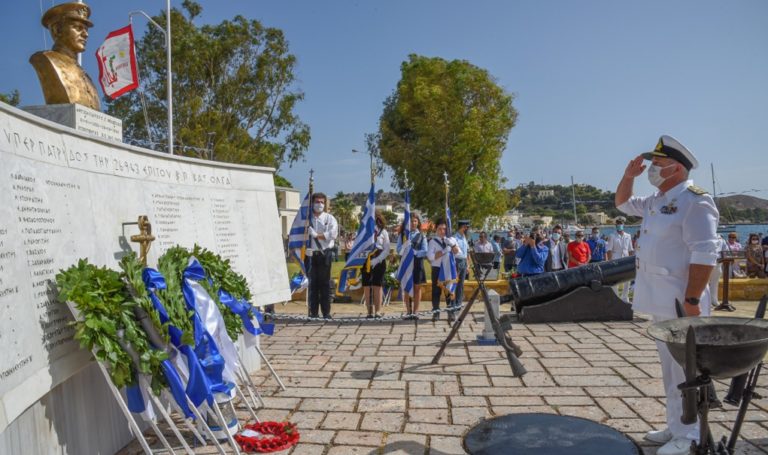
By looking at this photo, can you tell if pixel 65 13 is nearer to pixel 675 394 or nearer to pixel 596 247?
pixel 675 394

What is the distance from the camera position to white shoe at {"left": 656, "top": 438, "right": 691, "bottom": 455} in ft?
10.6

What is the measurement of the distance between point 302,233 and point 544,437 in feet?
19.5

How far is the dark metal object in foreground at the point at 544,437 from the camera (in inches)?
133

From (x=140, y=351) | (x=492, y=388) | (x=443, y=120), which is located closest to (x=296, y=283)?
(x=492, y=388)

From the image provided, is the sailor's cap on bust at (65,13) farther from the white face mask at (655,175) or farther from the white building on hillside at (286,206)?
the white building on hillside at (286,206)

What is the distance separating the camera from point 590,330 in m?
7.80

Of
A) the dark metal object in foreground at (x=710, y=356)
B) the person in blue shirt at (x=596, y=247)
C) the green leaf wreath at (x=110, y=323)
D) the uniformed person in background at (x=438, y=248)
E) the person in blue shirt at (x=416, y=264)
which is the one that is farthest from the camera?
the person in blue shirt at (x=596, y=247)

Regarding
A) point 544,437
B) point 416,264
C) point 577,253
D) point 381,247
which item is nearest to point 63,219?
point 544,437

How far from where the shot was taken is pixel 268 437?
3.72 metres

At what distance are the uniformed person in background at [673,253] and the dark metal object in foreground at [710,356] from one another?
1.73 ft

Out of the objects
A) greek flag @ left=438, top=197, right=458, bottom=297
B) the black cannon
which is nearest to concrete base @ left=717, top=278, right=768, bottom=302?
the black cannon

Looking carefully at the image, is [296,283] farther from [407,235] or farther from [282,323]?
[407,235]

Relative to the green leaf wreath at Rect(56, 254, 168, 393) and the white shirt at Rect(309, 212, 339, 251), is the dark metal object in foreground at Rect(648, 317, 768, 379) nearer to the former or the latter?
the green leaf wreath at Rect(56, 254, 168, 393)

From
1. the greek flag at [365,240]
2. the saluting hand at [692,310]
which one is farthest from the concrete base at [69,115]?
the greek flag at [365,240]
